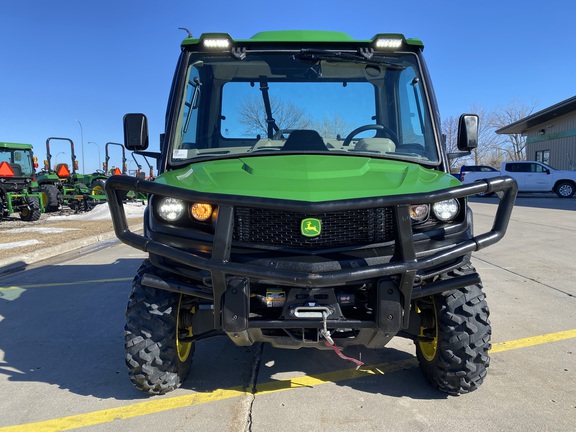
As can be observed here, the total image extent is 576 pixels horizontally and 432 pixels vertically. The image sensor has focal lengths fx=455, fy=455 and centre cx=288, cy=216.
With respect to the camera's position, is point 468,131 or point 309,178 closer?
point 309,178

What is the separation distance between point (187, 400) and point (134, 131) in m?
2.01

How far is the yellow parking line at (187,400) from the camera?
2781 millimetres

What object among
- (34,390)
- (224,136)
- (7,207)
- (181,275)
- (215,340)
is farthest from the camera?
(7,207)

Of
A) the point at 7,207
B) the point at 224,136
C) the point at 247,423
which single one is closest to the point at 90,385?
the point at 247,423

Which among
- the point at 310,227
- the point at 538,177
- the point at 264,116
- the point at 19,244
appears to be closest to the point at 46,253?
the point at 19,244

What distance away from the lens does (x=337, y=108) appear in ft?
11.9

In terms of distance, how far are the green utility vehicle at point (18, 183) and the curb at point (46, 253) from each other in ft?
17.2

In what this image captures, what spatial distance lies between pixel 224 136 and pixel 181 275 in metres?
1.32

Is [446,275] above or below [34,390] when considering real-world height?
above

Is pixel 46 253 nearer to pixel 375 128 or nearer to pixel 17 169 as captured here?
pixel 375 128

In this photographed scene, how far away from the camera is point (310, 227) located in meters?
2.48

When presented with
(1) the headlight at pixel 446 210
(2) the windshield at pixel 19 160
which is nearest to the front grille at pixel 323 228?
(1) the headlight at pixel 446 210

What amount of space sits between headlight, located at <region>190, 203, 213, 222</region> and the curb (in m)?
6.32

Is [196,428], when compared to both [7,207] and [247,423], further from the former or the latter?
[7,207]
